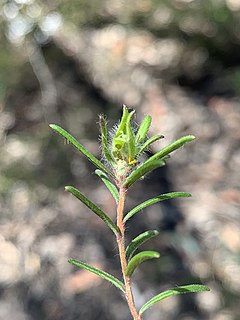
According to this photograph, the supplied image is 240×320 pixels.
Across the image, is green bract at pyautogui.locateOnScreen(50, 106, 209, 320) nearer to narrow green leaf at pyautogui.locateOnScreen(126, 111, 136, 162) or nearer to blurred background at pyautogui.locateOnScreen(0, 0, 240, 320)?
narrow green leaf at pyautogui.locateOnScreen(126, 111, 136, 162)

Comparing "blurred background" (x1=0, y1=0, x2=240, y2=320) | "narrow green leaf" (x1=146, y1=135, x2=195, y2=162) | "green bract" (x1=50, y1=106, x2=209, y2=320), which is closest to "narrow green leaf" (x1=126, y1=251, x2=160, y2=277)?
"green bract" (x1=50, y1=106, x2=209, y2=320)

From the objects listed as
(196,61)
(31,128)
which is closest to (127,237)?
(31,128)

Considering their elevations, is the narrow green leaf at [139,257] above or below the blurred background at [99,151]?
below

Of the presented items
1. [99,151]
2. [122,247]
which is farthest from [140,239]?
[99,151]

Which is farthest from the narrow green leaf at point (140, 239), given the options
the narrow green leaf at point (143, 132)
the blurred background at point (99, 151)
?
the blurred background at point (99, 151)

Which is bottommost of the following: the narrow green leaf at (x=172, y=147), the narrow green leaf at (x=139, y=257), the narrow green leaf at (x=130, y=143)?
the narrow green leaf at (x=139, y=257)

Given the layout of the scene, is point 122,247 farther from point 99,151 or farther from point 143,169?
point 99,151

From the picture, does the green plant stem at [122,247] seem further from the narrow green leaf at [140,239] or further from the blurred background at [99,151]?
the blurred background at [99,151]
